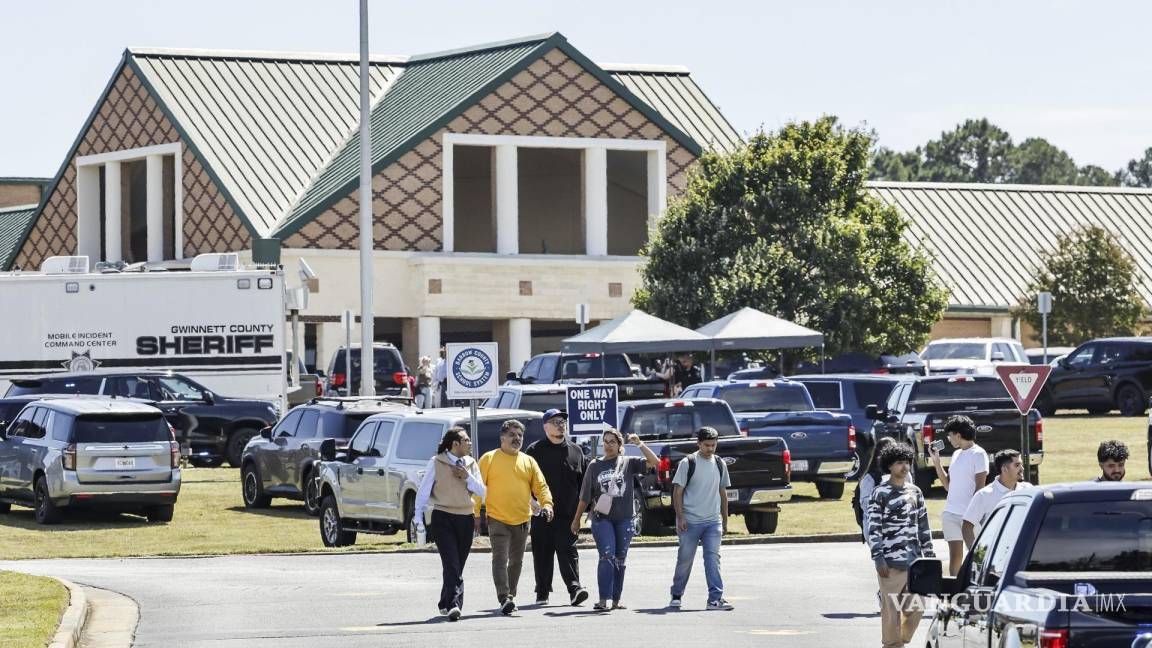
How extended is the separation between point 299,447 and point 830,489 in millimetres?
7501

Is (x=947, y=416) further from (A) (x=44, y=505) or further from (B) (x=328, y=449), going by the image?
(A) (x=44, y=505)

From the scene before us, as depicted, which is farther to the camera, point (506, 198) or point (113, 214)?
point (113, 214)

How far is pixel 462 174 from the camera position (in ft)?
227

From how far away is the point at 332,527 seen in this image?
86.2 ft

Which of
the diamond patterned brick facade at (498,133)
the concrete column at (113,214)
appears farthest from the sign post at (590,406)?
the concrete column at (113,214)

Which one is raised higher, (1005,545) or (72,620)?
(1005,545)

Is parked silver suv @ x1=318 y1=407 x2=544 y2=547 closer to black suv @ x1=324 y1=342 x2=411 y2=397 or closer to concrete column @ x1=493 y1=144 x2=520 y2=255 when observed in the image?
black suv @ x1=324 y1=342 x2=411 y2=397

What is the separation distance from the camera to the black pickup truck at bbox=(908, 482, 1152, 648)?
27.7 ft

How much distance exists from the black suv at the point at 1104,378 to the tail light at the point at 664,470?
2068 cm

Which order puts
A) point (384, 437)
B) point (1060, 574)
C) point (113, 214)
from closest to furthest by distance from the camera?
1. point (1060, 574)
2. point (384, 437)
3. point (113, 214)

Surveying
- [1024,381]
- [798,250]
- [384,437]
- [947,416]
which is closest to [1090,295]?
[798,250]

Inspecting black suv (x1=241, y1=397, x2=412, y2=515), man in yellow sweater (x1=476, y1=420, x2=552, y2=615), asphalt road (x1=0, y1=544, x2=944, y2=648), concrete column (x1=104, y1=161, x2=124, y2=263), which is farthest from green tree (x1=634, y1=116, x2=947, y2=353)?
man in yellow sweater (x1=476, y1=420, x2=552, y2=615)

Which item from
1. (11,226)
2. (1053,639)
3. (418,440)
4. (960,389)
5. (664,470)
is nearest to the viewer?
(1053,639)

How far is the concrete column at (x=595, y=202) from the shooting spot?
205 feet
